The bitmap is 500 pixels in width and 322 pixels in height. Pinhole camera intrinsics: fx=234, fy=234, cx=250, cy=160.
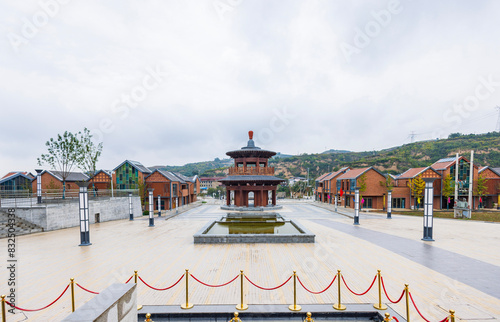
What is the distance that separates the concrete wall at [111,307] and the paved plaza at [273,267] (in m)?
2.46

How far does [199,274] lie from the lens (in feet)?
34.6

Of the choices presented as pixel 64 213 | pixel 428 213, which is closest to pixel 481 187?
pixel 428 213

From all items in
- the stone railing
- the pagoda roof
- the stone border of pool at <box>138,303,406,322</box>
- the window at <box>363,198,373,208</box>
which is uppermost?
the stone railing

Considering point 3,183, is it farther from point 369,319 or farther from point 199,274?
point 369,319

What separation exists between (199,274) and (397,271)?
362 inches

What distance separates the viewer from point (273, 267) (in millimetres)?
11344

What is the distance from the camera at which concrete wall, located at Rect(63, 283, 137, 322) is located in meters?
4.69

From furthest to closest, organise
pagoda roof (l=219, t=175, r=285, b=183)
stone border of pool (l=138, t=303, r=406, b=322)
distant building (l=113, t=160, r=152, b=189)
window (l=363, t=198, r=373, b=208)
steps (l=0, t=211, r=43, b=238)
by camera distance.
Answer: window (l=363, t=198, r=373, b=208) → distant building (l=113, t=160, r=152, b=189) → pagoda roof (l=219, t=175, r=285, b=183) → steps (l=0, t=211, r=43, b=238) → stone border of pool (l=138, t=303, r=406, b=322)

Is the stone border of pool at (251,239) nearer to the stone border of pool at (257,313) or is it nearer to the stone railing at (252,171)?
the stone border of pool at (257,313)

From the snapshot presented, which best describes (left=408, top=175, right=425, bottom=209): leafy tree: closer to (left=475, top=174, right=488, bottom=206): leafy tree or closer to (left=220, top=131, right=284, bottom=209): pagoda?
(left=475, top=174, right=488, bottom=206): leafy tree

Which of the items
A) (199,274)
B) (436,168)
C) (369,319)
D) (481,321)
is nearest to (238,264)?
(199,274)

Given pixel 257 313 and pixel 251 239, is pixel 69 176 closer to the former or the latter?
A: pixel 251 239

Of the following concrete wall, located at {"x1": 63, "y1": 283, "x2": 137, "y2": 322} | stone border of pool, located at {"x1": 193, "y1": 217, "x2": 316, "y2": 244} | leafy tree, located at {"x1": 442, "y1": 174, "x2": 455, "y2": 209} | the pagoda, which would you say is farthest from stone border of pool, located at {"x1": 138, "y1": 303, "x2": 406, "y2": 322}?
leafy tree, located at {"x1": 442, "y1": 174, "x2": 455, "y2": 209}

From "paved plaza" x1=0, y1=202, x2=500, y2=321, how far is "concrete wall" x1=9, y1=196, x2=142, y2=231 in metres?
1.85
